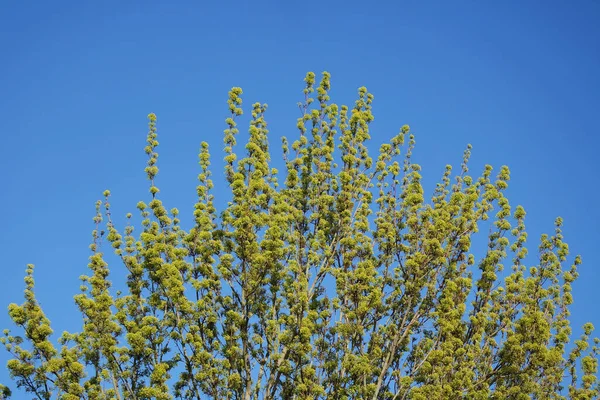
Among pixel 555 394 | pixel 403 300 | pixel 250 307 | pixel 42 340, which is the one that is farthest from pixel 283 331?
pixel 555 394

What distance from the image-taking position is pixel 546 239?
26.6m

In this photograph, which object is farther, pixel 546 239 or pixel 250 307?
pixel 546 239

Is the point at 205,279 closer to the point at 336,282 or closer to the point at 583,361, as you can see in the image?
the point at 336,282

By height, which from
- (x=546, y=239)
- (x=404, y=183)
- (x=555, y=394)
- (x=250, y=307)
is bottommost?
(x=555, y=394)

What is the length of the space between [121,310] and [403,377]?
9149mm

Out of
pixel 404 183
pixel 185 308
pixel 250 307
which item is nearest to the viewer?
pixel 185 308

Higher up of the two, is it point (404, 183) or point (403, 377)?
point (404, 183)

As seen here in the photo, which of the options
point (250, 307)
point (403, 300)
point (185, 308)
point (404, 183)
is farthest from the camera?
point (404, 183)

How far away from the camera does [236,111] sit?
26328 mm

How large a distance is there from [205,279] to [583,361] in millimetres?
12682

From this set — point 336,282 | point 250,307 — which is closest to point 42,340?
point 250,307

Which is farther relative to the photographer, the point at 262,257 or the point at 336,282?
the point at 336,282

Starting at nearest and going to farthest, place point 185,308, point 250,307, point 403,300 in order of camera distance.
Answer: point 185,308 → point 250,307 → point 403,300

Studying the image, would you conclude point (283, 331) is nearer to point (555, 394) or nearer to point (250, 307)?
point (250, 307)
